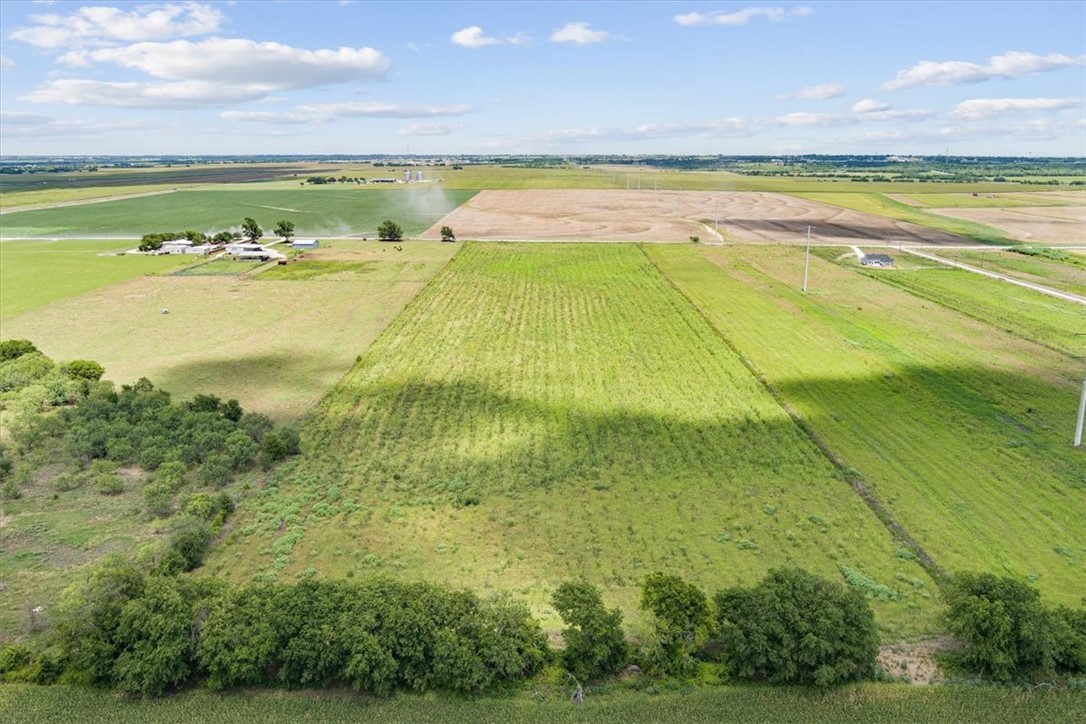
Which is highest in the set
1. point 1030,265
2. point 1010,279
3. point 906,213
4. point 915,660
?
point 906,213

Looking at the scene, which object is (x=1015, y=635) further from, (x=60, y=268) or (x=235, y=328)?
(x=60, y=268)

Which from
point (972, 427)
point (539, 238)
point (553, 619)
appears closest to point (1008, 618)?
point (553, 619)

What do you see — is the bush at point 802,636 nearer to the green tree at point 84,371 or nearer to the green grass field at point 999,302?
the green tree at point 84,371

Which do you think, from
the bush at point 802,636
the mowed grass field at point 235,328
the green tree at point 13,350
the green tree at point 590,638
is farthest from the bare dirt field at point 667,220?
the bush at point 802,636

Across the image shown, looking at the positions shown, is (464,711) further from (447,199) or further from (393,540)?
(447,199)

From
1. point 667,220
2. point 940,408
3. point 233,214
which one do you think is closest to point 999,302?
point 940,408

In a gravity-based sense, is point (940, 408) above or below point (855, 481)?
above
